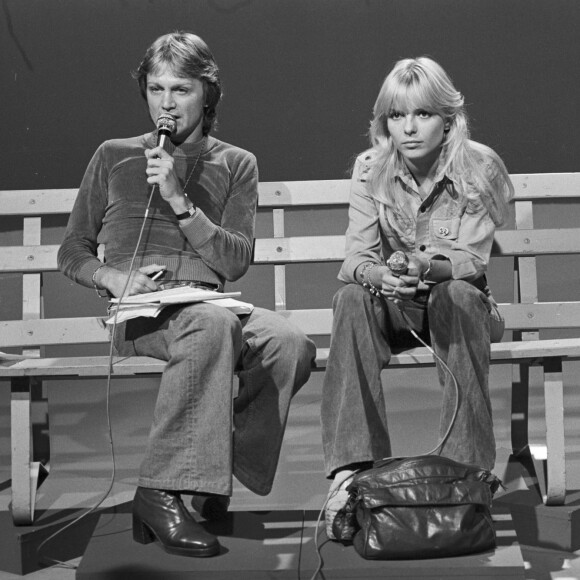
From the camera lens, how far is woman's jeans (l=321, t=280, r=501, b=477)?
276cm

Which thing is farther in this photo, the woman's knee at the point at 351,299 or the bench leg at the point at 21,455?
the bench leg at the point at 21,455

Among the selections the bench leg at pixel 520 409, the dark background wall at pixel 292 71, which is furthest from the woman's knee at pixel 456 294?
the dark background wall at pixel 292 71

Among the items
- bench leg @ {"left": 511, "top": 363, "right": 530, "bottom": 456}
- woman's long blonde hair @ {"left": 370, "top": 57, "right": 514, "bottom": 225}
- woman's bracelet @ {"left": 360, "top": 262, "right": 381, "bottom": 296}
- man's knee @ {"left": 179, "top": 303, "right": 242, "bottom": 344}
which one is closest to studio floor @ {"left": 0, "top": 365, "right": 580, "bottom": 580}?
bench leg @ {"left": 511, "top": 363, "right": 530, "bottom": 456}

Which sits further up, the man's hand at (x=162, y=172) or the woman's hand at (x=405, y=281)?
the man's hand at (x=162, y=172)

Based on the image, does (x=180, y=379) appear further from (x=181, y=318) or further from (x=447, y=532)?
(x=447, y=532)

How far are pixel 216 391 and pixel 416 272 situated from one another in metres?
0.66

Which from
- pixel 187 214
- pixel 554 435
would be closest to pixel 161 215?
pixel 187 214

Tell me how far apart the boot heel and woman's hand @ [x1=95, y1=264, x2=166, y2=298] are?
690 millimetres

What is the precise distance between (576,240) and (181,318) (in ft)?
5.24

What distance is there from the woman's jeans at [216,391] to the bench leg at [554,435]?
28.9 inches

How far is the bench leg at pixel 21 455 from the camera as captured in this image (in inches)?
118

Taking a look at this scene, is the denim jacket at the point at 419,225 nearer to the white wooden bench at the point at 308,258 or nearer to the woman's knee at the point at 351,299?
the woman's knee at the point at 351,299

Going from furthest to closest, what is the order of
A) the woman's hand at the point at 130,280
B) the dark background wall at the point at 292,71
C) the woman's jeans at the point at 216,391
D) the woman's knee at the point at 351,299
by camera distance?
the dark background wall at the point at 292,71 < the woman's hand at the point at 130,280 < the woman's knee at the point at 351,299 < the woman's jeans at the point at 216,391

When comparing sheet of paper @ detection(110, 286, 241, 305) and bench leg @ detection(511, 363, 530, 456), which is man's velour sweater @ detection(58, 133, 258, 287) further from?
bench leg @ detection(511, 363, 530, 456)
